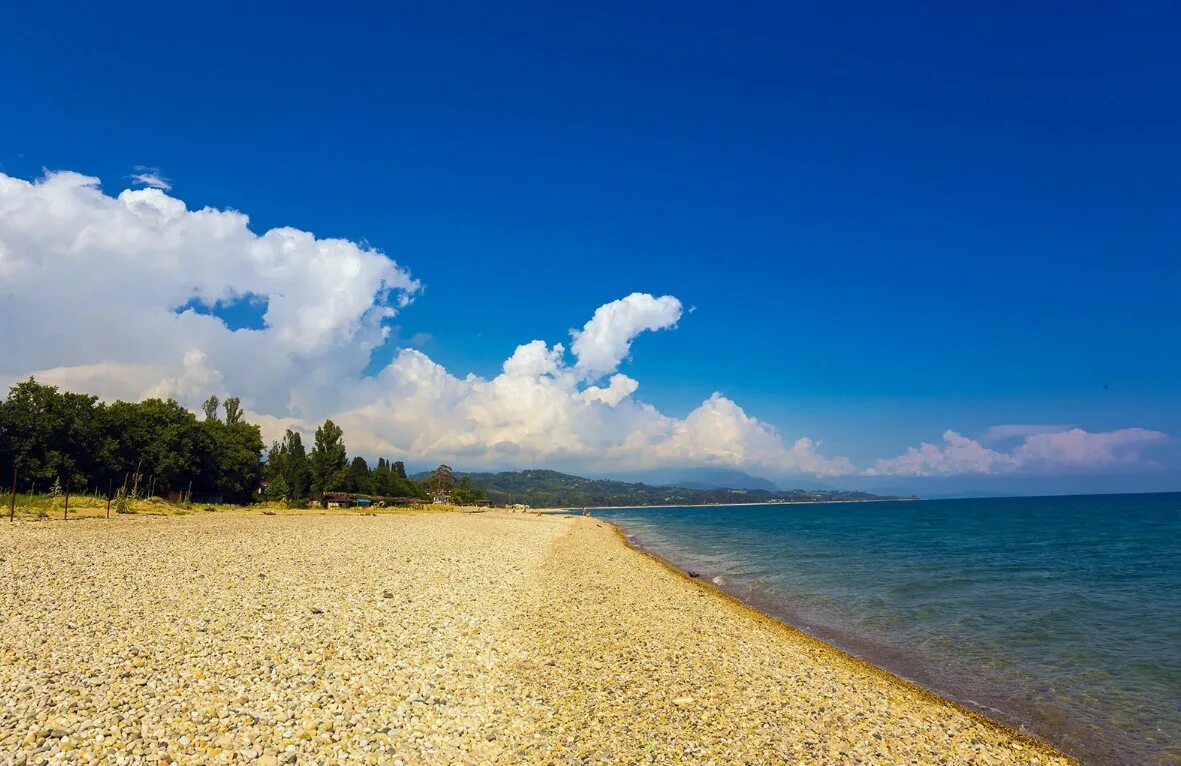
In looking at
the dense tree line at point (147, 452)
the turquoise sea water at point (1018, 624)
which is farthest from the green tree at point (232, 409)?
the turquoise sea water at point (1018, 624)

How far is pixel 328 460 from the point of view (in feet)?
324

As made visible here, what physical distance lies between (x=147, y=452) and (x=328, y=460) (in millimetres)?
31117

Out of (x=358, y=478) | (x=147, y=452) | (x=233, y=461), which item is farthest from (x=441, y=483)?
(x=147, y=452)

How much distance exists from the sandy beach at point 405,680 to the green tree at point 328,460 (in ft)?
256

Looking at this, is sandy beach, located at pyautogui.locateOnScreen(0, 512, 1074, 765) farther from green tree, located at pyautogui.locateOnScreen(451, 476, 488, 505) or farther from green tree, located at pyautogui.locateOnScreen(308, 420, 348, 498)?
green tree, located at pyautogui.locateOnScreen(451, 476, 488, 505)

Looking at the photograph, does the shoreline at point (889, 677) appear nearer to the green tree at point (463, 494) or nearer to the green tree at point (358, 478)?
the green tree at point (358, 478)

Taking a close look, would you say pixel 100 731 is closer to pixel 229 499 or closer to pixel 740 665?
pixel 740 665

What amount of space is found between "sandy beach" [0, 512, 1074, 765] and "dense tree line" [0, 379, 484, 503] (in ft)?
145

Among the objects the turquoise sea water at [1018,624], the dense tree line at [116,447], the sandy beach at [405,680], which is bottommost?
the turquoise sea water at [1018,624]

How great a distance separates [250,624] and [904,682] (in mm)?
17110

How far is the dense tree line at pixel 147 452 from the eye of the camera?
6028 centimetres

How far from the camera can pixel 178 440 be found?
239ft

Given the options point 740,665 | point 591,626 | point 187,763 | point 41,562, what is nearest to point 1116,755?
point 740,665

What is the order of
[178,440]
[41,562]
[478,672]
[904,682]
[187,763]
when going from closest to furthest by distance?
[187,763]
[478,672]
[904,682]
[41,562]
[178,440]
